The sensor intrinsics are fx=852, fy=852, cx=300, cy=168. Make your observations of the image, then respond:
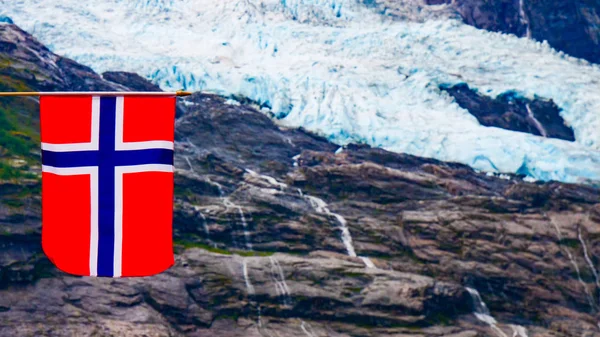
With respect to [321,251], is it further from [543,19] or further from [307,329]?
[543,19]

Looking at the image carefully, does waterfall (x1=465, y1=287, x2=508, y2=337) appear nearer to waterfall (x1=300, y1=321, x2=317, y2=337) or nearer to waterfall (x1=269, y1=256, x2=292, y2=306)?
waterfall (x1=300, y1=321, x2=317, y2=337)

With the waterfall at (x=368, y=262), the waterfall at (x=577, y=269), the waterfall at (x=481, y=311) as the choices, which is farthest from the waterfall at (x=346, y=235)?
the waterfall at (x=577, y=269)

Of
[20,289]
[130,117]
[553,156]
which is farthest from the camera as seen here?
[553,156]

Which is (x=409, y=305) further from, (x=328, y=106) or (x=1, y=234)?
(x=1, y=234)

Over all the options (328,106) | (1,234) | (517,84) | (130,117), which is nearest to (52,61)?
(1,234)

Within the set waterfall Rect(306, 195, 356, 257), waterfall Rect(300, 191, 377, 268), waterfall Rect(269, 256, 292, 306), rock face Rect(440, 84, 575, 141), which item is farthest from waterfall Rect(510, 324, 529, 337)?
rock face Rect(440, 84, 575, 141)
